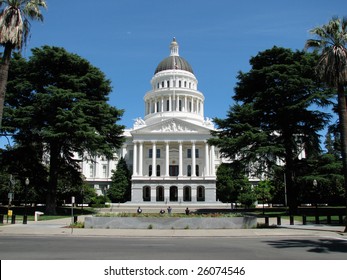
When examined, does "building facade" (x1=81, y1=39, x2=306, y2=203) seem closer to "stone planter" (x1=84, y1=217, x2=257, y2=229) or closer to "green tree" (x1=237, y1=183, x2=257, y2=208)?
"green tree" (x1=237, y1=183, x2=257, y2=208)

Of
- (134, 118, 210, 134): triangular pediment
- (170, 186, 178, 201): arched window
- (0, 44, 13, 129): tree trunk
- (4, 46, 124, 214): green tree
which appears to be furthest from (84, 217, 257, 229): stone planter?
(134, 118, 210, 134): triangular pediment

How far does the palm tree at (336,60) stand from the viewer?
21.5m

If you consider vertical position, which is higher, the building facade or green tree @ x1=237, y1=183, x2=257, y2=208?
the building facade

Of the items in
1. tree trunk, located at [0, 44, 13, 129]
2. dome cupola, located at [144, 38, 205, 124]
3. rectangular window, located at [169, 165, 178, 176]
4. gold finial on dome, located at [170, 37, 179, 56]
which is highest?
gold finial on dome, located at [170, 37, 179, 56]

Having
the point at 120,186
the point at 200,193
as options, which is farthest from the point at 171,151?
the point at 120,186

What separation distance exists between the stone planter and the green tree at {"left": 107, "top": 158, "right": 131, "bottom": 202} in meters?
51.1

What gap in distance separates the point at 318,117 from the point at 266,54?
9.70 metres

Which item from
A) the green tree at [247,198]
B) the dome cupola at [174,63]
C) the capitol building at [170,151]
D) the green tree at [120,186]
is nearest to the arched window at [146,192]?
the capitol building at [170,151]

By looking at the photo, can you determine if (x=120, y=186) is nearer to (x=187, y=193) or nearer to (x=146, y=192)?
(x=146, y=192)

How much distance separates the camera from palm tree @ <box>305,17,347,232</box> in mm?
21453

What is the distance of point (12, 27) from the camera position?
2173cm

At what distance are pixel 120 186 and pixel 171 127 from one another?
57.4 feet

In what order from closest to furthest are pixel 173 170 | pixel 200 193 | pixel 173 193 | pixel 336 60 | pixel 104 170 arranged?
1. pixel 336 60
2. pixel 173 193
3. pixel 200 193
4. pixel 173 170
5. pixel 104 170

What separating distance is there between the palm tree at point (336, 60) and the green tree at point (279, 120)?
12.9 meters
